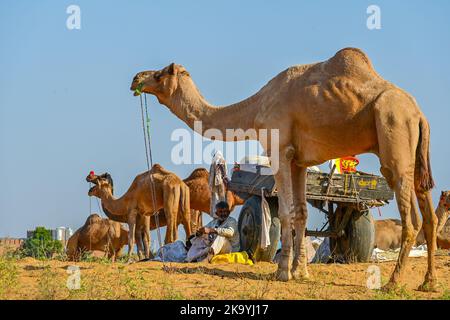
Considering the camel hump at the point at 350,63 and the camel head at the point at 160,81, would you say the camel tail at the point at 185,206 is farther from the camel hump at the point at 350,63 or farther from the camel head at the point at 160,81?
the camel hump at the point at 350,63

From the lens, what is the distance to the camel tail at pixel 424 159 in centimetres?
1077

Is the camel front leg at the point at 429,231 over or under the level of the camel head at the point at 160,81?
under

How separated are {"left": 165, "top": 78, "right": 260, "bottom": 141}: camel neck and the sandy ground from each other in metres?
2.13

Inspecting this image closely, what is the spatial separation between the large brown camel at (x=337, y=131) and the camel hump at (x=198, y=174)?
38.2ft

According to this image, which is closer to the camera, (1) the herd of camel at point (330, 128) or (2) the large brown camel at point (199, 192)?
(1) the herd of camel at point (330, 128)

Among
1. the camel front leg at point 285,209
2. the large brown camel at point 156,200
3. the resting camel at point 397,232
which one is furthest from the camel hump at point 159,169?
the camel front leg at point 285,209

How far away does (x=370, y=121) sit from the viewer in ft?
35.4

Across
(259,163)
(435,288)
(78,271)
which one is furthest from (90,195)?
(435,288)

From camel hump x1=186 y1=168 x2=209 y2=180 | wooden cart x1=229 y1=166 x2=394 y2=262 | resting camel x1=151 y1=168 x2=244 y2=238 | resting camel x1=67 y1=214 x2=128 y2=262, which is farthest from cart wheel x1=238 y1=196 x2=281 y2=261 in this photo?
resting camel x1=67 y1=214 x2=128 y2=262

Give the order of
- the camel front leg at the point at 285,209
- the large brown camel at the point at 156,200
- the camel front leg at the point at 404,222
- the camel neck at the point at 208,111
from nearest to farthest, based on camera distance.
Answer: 1. the camel front leg at the point at 404,222
2. the camel front leg at the point at 285,209
3. the camel neck at the point at 208,111
4. the large brown camel at the point at 156,200

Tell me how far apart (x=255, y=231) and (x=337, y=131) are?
339cm

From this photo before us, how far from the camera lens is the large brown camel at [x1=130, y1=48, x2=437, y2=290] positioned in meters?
10.5

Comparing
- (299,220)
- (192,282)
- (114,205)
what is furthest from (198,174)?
(192,282)
